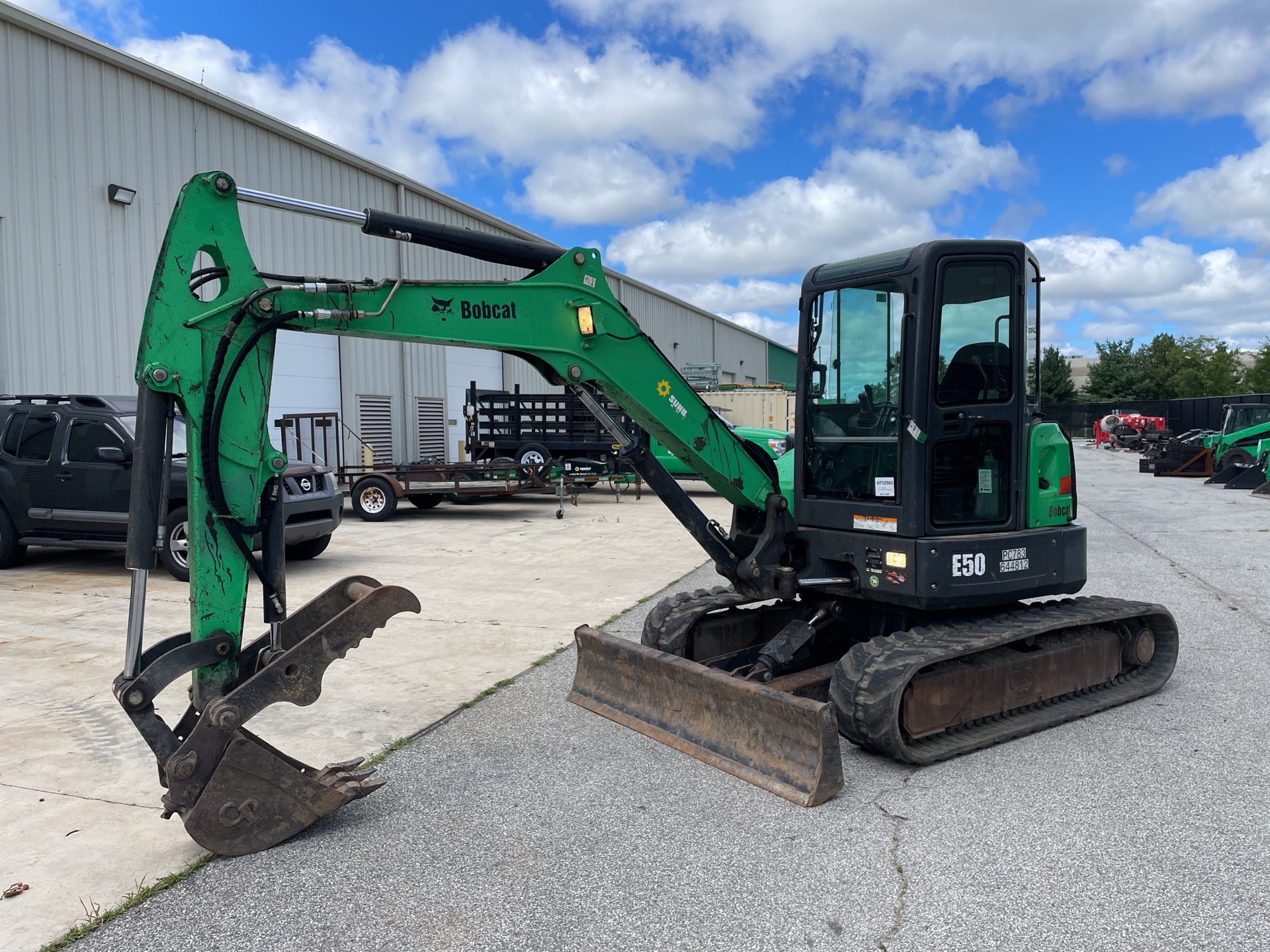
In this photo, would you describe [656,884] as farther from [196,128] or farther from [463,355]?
[463,355]

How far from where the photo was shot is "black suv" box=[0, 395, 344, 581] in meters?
10.8

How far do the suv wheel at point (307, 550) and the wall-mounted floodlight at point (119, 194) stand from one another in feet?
26.0

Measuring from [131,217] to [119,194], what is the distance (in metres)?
0.56

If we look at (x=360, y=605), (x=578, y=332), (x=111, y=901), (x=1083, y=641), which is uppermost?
(x=578, y=332)

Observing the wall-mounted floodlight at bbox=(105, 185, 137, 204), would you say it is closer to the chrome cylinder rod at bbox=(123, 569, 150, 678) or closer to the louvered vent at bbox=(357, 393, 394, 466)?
the louvered vent at bbox=(357, 393, 394, 466)

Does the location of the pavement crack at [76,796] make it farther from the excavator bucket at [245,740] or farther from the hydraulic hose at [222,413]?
the hydraulic hose at [222,413]

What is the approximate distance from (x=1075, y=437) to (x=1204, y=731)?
61566 mm

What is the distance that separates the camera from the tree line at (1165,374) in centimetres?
7350

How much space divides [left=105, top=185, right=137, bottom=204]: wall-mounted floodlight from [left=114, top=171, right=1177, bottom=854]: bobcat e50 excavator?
12.7 metres

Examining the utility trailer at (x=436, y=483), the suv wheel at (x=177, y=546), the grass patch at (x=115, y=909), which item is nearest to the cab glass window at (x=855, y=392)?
the grass patch at (x=115, y=909)

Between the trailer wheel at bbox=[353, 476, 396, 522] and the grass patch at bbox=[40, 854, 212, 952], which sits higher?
the trailer wheel at bbox=[353, 476, 396, 522]

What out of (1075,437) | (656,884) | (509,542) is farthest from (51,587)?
(1075,437)

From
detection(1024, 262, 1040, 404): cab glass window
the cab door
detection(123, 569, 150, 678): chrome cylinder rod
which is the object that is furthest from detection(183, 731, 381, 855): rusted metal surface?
detection(1024, 262, 1040, 404): cab glass window

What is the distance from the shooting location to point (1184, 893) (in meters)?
3.48
